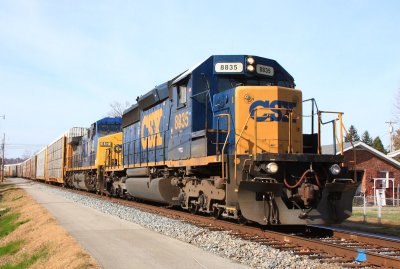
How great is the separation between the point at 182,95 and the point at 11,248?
6.19m

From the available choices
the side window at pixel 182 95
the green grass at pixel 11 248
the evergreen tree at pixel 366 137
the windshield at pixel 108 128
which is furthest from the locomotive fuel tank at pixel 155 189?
the evergreen tree at pixel 366 137

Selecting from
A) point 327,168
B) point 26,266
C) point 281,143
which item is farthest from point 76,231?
point 327,168

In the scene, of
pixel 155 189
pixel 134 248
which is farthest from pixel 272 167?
pixel 155 189

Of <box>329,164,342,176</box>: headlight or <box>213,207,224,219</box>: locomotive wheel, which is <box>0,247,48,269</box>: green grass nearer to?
<box>213,207,224,219</box>: locomotive wheel

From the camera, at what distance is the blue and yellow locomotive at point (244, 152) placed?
8570 mm

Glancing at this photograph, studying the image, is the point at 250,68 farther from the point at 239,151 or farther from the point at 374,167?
the point at 374,167

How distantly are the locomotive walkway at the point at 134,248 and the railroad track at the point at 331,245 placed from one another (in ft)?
5.03

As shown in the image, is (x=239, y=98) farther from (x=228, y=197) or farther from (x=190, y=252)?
(x=190, y=252)

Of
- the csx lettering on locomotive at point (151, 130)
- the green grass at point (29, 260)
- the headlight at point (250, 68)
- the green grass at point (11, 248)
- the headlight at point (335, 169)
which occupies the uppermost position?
the headlight at point (250, 68)

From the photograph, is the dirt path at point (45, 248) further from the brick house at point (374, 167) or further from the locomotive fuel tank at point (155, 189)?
the brick house at point (374, 167)

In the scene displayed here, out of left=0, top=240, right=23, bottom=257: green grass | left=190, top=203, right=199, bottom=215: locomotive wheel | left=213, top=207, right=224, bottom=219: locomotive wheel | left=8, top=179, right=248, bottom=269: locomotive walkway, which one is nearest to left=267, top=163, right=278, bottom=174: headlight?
left=8, top=179, right=248, bottom=269: locomotive walkway

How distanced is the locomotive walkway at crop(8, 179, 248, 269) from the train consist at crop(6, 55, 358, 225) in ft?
5.95

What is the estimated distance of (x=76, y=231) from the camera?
31.9 feet

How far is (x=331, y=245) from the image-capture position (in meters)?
7.32
